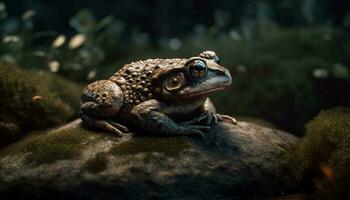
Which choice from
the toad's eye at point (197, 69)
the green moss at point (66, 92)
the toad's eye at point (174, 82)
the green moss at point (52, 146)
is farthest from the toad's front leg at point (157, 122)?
the green moss at point (66, 92)

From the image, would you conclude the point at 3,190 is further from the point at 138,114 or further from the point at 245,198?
the point at 245,198

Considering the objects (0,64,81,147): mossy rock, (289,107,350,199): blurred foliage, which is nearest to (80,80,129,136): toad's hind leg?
(0,64,81,147): mossy rock

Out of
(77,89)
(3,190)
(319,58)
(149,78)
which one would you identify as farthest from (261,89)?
(3,190)

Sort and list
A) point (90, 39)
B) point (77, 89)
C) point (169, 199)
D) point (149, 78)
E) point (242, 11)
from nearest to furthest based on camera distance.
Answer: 1. point (169, 199)
2. point (149, 78)
3. point (77, 89)
4. point (90, 39)
5. point (242, 11)

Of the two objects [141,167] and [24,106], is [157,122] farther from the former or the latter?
[24,106]

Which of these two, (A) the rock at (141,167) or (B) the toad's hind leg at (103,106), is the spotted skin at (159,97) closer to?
(B) the toad's hind leg at (103,106)

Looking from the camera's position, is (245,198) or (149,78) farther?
(149,78)
